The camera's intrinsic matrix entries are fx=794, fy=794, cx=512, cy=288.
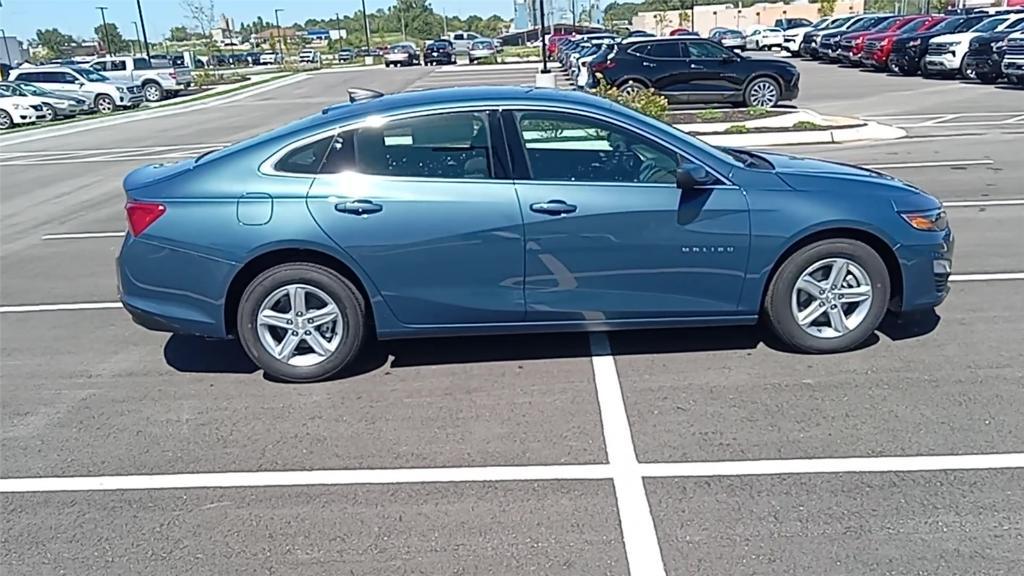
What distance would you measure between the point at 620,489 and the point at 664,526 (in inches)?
12.5

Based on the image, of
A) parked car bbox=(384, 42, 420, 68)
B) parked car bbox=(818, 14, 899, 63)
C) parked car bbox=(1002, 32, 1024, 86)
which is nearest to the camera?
parked car bbox=(1002, 32, 1024, 86)

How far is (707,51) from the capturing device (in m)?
18.1

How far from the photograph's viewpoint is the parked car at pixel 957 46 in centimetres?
2178

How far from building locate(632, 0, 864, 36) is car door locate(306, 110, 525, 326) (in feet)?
260

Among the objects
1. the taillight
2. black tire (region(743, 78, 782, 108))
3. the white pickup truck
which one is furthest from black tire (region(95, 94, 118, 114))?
the taillight

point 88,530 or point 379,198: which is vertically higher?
point 379,198

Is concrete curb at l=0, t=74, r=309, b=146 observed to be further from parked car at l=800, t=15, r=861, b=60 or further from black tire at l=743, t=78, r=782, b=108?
parked car at l=800, t=15, r=861, b=60

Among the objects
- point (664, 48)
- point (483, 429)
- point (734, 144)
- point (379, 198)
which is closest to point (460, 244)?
point (379, 198)

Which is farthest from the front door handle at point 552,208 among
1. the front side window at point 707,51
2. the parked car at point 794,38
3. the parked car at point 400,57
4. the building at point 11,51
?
the building at point 11,51

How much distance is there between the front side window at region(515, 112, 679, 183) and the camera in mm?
4578

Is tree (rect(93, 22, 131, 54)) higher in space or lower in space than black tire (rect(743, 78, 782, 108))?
higher

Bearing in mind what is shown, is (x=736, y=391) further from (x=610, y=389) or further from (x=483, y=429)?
(x=483, y=429)

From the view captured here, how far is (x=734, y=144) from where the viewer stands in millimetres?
Answer: 13727

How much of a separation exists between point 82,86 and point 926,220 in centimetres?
3093
